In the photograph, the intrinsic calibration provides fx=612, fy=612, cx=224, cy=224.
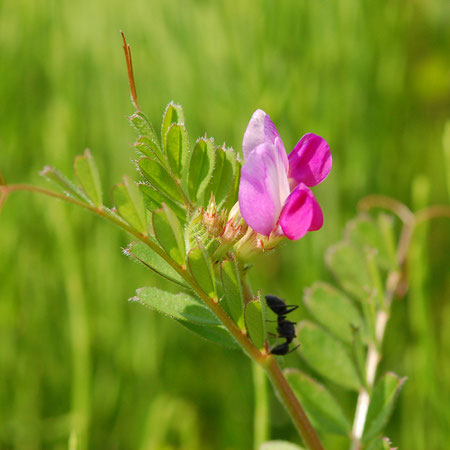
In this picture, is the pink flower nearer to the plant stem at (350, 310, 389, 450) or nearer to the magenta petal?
the magenta petal

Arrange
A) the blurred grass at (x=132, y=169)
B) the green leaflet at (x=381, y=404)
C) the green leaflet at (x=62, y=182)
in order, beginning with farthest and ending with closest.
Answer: the blurred grass at (x=132, y=169) → the green leaflet at (x=381, y=404) → the green leaflet at (x=62, y=182)

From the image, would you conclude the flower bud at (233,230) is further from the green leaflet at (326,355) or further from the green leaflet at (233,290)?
the green leaflet at (326,355)

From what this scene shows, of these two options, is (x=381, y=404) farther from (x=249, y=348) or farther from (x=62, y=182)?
(x=62, y=182)

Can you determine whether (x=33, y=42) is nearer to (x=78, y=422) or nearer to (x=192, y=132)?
(x=192, y=132)

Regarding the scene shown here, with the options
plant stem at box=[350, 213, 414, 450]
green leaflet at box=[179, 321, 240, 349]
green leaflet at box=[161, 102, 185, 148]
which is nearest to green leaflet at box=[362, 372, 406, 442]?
plant stem at box=[350, 213, 414, 450]

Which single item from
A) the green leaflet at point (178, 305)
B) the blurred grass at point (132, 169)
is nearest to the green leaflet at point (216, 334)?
the green leaflet at point (178, 305)

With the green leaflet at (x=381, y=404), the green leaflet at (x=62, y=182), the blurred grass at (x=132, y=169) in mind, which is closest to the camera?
the green leaflet at (x=62, y=182)

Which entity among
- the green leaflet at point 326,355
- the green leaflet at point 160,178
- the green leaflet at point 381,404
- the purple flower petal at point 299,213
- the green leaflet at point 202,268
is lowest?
the green leaflet at point 381,404

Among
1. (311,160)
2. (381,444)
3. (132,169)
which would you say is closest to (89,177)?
(311,160)

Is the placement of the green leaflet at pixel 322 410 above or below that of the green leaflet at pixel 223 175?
below
